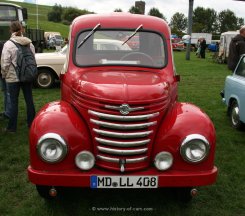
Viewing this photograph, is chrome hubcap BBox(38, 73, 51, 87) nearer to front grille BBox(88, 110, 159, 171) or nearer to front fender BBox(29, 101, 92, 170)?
front fender BBox(29, 101, 92, 170)

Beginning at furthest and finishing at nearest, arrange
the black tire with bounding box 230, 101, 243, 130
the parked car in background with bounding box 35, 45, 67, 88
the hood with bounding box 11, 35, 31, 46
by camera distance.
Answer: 1. the parked car in background with bounding box 35, 45, 67, 88
2. the black tire with bounding box 230, 101, 243, 130
3. the hood with bounding box 11, 35, 31, 46

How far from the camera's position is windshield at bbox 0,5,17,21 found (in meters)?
15.3

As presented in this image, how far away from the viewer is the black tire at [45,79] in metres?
11.3

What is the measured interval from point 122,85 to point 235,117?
408 cm

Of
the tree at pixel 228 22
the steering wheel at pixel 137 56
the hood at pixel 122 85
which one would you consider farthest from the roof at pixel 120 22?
the tree at pixel 228 22

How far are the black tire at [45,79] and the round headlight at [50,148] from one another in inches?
317

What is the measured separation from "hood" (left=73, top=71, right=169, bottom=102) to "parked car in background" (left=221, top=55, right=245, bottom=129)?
2763 mm

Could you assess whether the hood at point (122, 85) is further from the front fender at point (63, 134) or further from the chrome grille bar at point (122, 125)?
the front fender at point (63, 134)

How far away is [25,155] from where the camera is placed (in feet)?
18.1

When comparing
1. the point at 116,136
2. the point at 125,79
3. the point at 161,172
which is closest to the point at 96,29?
the point at 125,79

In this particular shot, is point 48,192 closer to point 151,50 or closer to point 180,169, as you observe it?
point 180,169

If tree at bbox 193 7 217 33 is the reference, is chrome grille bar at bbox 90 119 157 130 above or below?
below

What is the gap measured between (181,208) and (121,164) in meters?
0.99

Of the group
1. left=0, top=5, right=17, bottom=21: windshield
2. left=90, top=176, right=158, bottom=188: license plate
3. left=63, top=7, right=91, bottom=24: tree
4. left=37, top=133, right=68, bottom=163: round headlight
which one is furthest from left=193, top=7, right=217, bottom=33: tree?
left=37, top=133, right=68, bottom=163: round headlight
